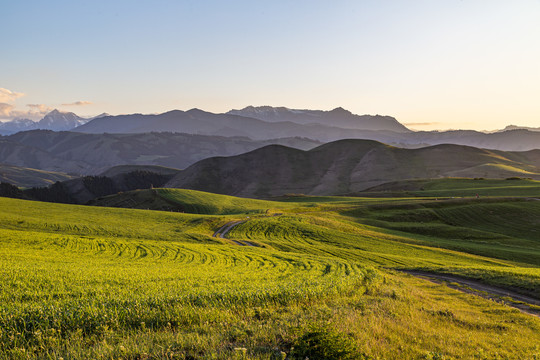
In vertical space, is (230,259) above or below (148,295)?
below

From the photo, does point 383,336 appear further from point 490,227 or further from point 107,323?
point 490,227

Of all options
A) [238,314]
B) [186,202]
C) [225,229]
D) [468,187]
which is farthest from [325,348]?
[468,187]

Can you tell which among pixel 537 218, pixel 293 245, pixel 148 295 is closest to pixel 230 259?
pixel 293 245

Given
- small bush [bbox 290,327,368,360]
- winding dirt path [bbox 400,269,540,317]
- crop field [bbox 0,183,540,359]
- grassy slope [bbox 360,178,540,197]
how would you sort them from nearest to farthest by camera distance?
small bush [bbox 290,327,368,360], crop field [bbox 0,183,540,359], winding dirt path [bbox 400,269,540,317], grassy slope [bbox 360,178,540,197]

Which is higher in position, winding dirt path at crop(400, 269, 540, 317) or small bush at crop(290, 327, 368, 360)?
small bush at crop(290, 327, 368, 360)

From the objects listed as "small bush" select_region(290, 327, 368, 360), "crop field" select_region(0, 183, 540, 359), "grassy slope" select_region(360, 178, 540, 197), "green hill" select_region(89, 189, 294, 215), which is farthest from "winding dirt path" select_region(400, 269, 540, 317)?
"grassy slope" select_region(360, 178, 540, 197)

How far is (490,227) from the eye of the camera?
74125mm

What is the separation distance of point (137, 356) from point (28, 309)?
5132 millimetres

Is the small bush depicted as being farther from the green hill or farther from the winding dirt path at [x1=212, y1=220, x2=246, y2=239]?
the green hill

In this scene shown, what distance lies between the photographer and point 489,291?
1011 inches

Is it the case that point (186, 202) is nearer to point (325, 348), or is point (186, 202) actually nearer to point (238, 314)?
point (238, 314)

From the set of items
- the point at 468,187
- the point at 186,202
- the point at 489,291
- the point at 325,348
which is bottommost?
the point at 186,202

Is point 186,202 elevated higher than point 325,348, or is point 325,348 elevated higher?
point 325,348

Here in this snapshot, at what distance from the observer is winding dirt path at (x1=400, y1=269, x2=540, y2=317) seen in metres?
21.4
